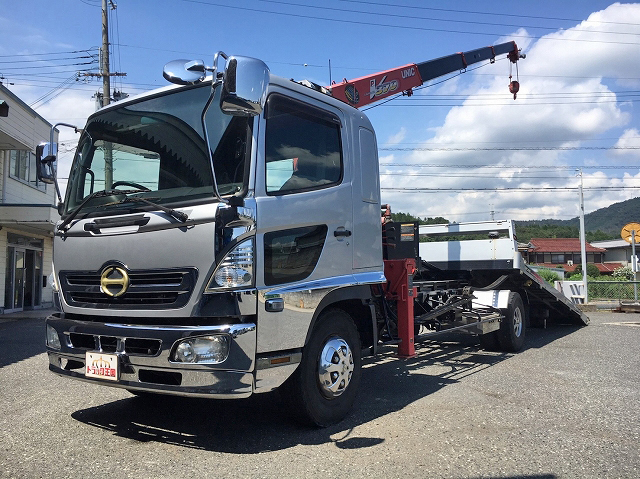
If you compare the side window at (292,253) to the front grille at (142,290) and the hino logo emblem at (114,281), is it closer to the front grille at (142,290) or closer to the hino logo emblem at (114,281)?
the front grille at (142,290)

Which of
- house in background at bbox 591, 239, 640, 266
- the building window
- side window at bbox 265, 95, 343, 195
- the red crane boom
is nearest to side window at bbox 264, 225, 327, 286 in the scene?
side window at bbox 265, 95, 343, 195

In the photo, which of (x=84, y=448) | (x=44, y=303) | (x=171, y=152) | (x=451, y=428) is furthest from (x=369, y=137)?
(x=44, y=303)

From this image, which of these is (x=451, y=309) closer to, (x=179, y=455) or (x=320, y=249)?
(x=320, y=249)

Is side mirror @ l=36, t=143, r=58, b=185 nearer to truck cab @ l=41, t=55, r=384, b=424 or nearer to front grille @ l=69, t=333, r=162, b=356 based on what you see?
truck cab @ l=41, t=55, r=384, b=424

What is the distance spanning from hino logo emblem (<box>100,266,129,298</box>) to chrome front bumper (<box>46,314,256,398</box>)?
0.24 meters

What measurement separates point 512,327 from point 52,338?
656 centimetres

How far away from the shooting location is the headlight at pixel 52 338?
4.37 meters

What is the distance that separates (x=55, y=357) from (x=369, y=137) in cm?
346

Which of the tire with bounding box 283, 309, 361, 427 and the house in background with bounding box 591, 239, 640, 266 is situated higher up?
the house in background with bounding box 591, 239, 640, 266

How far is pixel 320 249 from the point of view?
14.7 feet

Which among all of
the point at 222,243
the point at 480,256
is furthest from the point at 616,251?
the point at 222,243

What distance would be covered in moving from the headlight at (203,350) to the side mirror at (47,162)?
2289mm

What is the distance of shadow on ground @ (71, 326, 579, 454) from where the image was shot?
4262 millimetres

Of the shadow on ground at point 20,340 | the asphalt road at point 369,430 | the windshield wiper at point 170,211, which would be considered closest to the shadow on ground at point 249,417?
the asphalt road at point 369,430
